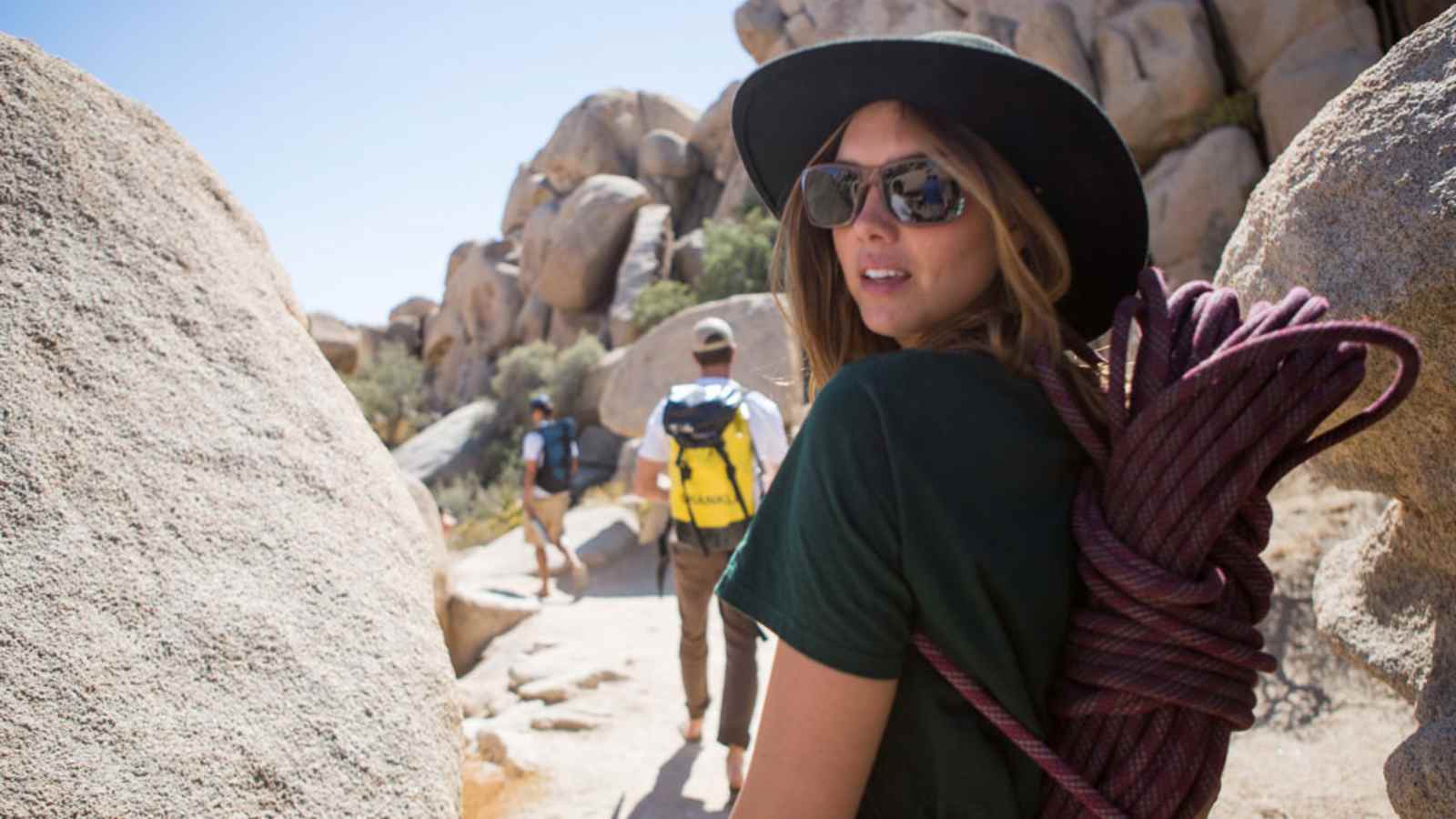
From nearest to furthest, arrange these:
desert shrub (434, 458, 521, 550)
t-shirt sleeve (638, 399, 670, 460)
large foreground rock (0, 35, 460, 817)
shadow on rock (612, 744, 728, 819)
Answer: large foreground rock (0, 35, 460, 817), shadow on rock (612, 744, 728, 819), t-shirt sleeve (638, 399, 670, 460), desert shrub (434, 458, 521, 550)

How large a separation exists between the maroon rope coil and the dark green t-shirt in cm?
4

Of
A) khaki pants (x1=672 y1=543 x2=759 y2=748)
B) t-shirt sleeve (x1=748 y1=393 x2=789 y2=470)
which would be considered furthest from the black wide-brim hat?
t-shirt sleeve (x1=748 y1=393 x2=789 y2=470)

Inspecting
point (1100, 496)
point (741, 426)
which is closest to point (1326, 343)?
point (1100, 496)

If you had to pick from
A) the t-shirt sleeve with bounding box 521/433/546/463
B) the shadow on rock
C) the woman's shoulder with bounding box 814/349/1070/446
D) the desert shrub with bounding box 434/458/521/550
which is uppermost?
the woman's shoulder with bounding box 814/349/1070/446

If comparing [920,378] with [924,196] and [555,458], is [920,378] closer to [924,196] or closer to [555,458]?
[924,196]

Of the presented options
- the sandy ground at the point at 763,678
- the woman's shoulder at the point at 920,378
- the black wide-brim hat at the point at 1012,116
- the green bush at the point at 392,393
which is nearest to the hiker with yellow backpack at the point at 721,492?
the sandy ground at the point at 763,678

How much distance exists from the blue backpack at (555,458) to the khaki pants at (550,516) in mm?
141

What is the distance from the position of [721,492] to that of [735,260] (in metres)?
16.7

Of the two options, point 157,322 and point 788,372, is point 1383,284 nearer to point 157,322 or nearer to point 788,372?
point 157,322

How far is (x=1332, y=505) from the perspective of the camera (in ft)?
21.4

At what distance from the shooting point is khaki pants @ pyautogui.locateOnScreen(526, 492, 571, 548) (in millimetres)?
9102

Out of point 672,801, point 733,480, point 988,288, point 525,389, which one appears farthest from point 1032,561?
point 525,389

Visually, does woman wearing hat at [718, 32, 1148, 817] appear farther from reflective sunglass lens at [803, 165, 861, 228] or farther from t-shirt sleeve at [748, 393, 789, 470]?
t-shirt sleeve at [748, 393, 789, 470]

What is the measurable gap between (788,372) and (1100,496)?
8.49 m
